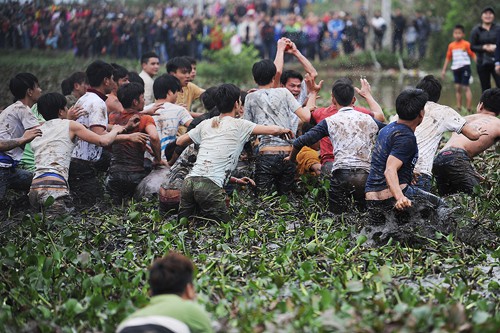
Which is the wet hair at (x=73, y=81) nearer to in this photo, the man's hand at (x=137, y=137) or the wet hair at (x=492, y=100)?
the man's hand at (x=137, y=137)

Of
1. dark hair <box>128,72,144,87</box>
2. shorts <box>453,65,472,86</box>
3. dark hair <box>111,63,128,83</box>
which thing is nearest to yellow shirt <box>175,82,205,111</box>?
dark hair <box>128,72,144,87</box>

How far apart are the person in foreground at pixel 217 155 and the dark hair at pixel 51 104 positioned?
1.40m

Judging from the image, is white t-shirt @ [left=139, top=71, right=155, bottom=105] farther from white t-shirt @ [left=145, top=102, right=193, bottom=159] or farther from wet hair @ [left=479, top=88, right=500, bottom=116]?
wet hair @ [left=479, top=88, right=500, bottom=116]

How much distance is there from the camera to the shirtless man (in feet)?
27.6

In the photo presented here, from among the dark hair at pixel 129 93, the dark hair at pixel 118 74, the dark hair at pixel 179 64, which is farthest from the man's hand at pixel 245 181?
the dark hair at pixel 118 74

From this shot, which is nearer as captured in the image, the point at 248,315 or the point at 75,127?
the point at 248,315

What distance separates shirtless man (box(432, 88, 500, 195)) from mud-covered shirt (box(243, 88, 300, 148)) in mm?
1642

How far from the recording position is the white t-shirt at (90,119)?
29.2 feet

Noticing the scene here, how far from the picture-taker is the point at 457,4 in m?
26.3

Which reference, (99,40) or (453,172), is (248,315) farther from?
(99,40)

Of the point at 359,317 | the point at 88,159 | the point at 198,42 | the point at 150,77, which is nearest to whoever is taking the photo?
the point at 359,317

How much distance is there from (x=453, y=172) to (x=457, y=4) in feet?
63.0

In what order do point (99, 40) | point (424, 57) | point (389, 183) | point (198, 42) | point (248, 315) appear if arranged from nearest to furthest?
point (248, 315)
point (389, 183)
point (99, 40)
point (198, 42)
point (424, 57)

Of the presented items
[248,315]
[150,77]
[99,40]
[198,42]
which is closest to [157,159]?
→ [150,77]
